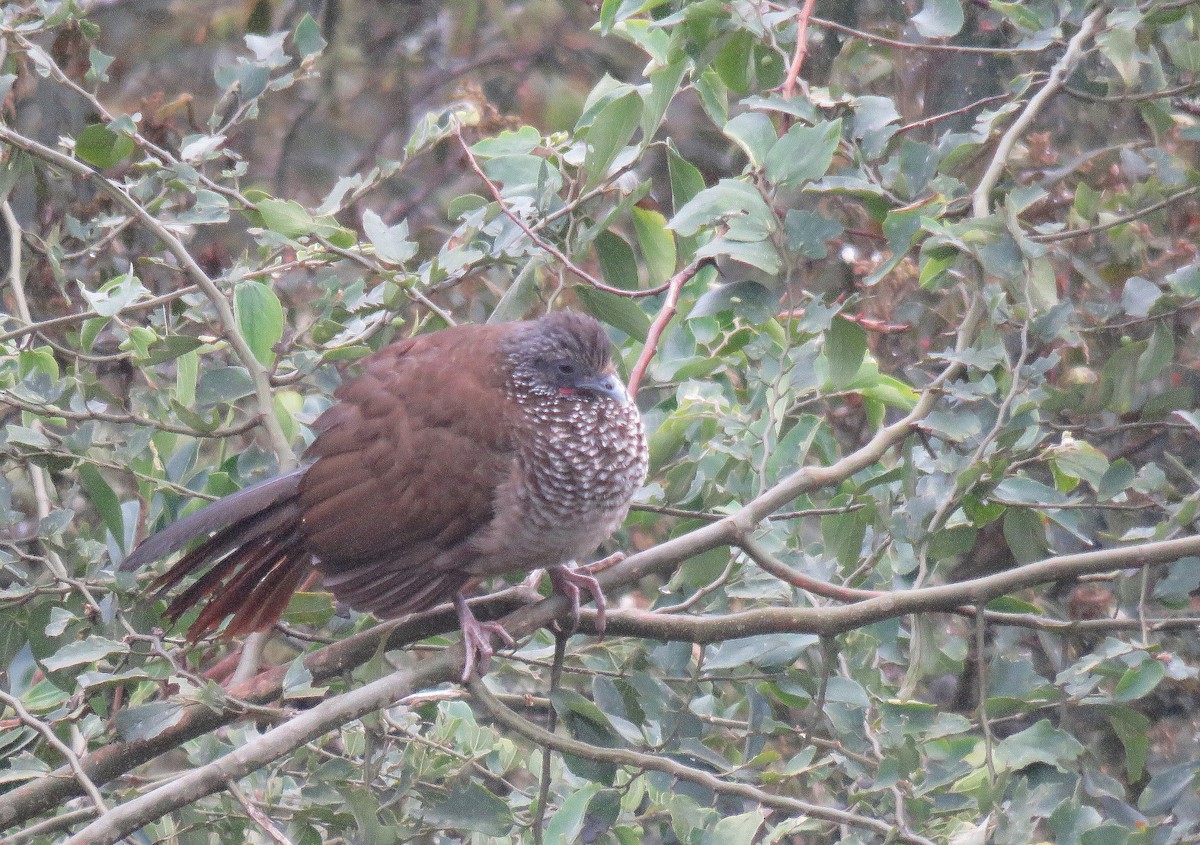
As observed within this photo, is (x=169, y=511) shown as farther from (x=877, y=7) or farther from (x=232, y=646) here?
(x=877, y=7)

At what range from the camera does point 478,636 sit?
2.67 metres

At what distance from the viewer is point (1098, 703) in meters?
2.26

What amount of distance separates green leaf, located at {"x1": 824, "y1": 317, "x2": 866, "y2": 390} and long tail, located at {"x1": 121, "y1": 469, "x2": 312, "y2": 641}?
4.00 ft

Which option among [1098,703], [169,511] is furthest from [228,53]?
[1098,703]

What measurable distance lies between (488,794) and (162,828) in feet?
2.88

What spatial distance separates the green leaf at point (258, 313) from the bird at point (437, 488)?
291 mm

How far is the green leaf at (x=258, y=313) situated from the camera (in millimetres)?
2771

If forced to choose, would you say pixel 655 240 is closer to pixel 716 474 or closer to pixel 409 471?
pixel 716 474

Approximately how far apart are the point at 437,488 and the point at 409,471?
93 millimetres

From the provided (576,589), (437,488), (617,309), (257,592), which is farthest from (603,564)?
(257,592)

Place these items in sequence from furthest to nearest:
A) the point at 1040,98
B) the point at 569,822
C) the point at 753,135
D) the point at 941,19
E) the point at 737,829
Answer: the point at 941,19 < the point at 1040,98 < the point at 753,135 < the point at 569,822 < the point at 737,829

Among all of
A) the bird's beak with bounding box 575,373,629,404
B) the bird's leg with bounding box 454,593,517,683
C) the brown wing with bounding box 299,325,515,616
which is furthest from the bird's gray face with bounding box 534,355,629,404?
the bird's leg with bounding box 454,593,517,683

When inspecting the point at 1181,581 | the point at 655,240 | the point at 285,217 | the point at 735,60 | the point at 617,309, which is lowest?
the point at 1181,581

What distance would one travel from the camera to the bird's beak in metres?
2.93
